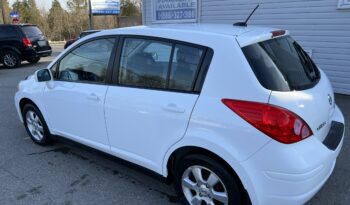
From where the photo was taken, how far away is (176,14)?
1001cm

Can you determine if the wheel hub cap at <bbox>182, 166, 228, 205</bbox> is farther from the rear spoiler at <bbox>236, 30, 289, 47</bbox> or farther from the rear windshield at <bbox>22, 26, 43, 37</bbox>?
the rear windshield at <bbox>22, 26, 43, 37</bbox>

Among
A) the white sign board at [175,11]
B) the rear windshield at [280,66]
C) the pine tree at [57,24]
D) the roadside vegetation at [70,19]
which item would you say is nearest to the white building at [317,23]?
the white sign board at [175,11]

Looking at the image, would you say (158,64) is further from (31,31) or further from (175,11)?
(31,31)

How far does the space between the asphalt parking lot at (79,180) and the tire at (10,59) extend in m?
10.0

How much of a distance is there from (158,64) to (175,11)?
7428 mm

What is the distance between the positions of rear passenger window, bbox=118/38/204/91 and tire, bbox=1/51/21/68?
12.0 meters

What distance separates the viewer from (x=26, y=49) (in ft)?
44.8

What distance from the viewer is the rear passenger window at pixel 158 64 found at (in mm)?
2738

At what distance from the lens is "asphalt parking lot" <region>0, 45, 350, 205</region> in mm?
3262

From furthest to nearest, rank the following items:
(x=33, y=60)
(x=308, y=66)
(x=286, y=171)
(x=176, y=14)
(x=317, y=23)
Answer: (x=33, y=60), (x=176, y=14), (x=317, y=23), (x=308, y=66), (x=286, y=171)

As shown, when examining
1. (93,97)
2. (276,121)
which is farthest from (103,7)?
(276,121)

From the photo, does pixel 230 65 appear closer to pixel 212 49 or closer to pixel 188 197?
pixel 212 49

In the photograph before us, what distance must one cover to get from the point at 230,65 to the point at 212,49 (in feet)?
0.72

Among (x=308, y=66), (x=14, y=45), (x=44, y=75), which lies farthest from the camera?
(x=14, y=45)
